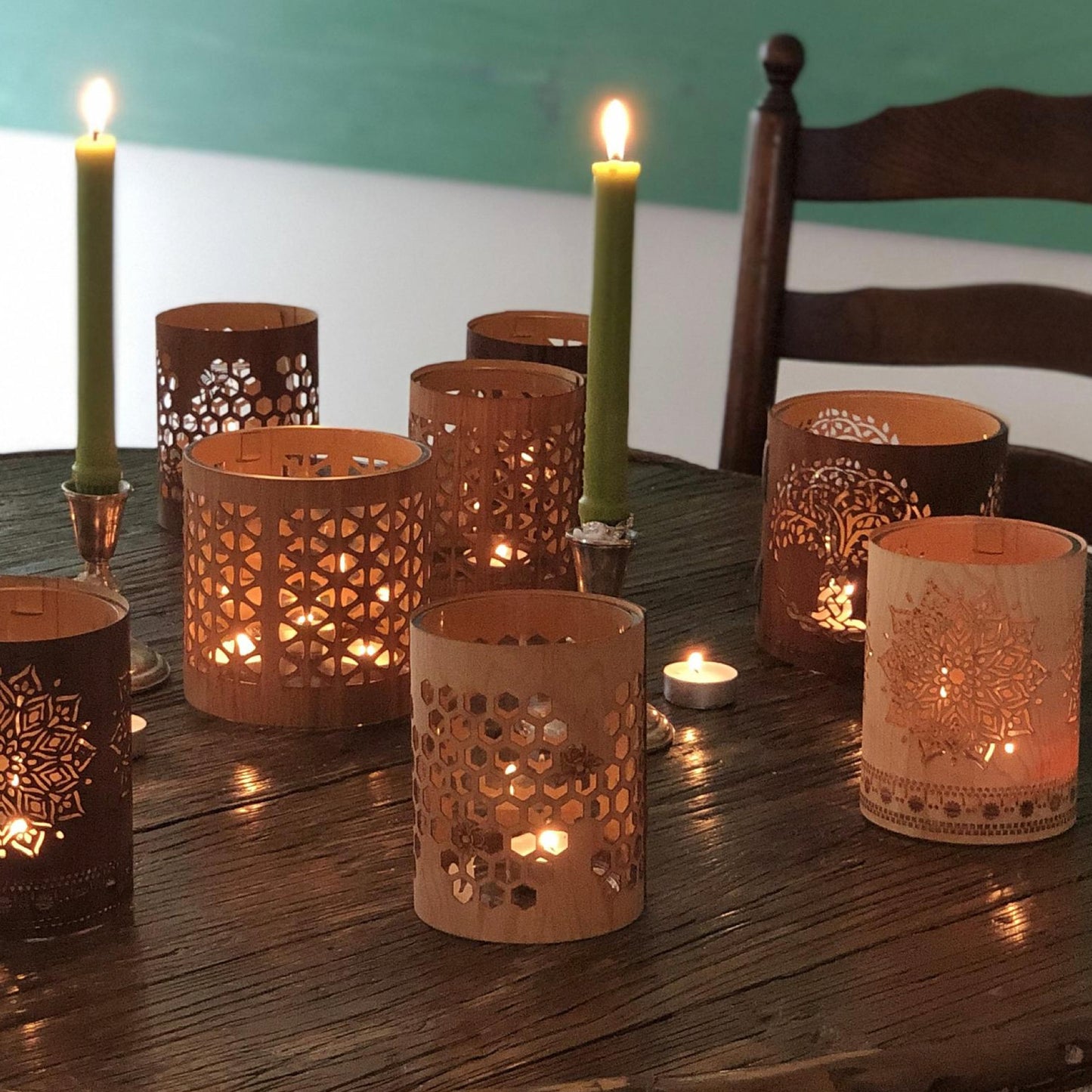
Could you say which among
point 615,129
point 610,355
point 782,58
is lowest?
point 610,355

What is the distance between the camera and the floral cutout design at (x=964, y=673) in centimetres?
75

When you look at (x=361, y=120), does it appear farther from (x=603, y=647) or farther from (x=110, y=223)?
(x=603, y=647)

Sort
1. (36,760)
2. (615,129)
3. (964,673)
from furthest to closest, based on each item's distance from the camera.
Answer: (615,129) → (964,673) → (36,760)

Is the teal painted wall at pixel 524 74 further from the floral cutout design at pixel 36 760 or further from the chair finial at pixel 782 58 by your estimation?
the floral cutout design at pixel 36 760

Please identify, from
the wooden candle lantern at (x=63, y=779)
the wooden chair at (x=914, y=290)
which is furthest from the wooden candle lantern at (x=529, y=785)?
the wooden chair at (x=914, y=290)

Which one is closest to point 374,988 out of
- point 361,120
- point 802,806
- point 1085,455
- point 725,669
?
point 802,806

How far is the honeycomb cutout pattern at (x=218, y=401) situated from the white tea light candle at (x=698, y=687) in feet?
1.27

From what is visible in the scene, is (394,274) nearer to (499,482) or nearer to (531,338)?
(531,338)

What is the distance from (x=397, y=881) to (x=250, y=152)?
2331 millimetres

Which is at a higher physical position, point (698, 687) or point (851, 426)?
point (851, 426)

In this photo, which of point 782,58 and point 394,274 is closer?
point 782,58

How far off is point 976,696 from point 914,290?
0.96 meters

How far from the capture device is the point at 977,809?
760 mm


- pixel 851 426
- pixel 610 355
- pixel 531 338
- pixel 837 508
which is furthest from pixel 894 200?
pixel 610 355
